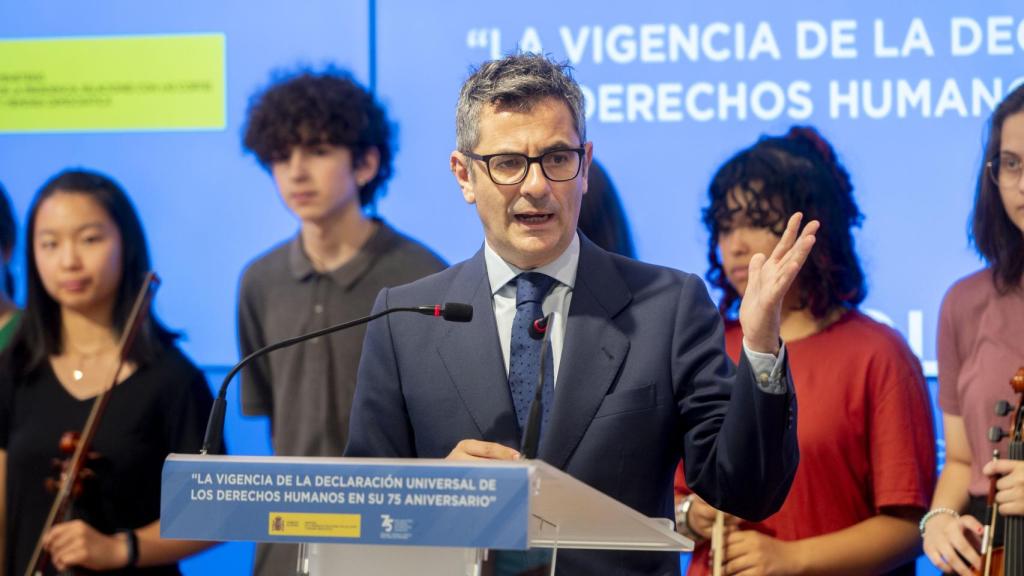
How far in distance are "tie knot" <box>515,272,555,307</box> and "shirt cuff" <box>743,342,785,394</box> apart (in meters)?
0.52

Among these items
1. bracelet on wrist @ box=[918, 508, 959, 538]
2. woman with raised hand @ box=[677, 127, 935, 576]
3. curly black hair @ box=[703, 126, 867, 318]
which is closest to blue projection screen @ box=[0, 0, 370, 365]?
curly black hair @ box=[703, 126, 867, 318]

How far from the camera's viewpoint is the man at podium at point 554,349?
245 centimetres

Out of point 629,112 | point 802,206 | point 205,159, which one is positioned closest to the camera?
point 802,206

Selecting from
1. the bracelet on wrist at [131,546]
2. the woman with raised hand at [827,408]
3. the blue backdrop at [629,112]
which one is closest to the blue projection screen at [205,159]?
the blue backdrop at [629,112]

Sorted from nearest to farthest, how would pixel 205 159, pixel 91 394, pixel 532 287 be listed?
pixel 532 287 < pixel 91 394 < pixel 205 159

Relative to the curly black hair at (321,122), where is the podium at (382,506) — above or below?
below

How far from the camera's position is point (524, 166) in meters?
2.50

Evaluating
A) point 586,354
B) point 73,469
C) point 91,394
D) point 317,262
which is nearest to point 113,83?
point 317,262

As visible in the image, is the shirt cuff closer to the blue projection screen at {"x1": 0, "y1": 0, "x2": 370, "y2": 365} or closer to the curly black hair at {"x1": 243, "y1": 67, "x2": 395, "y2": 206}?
the curly black hair at {"x1": 243, "y1": 67, "x2": 395, "y2": 206}

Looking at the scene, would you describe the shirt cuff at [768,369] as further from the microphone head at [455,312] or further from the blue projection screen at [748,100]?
the blue projection screen at [748,100]

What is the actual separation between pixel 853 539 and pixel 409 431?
128cm

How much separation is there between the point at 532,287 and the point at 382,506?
868 millimetres

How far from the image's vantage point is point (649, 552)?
2473mm

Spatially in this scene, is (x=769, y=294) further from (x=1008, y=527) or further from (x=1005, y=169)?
(x=1005, y=169)
